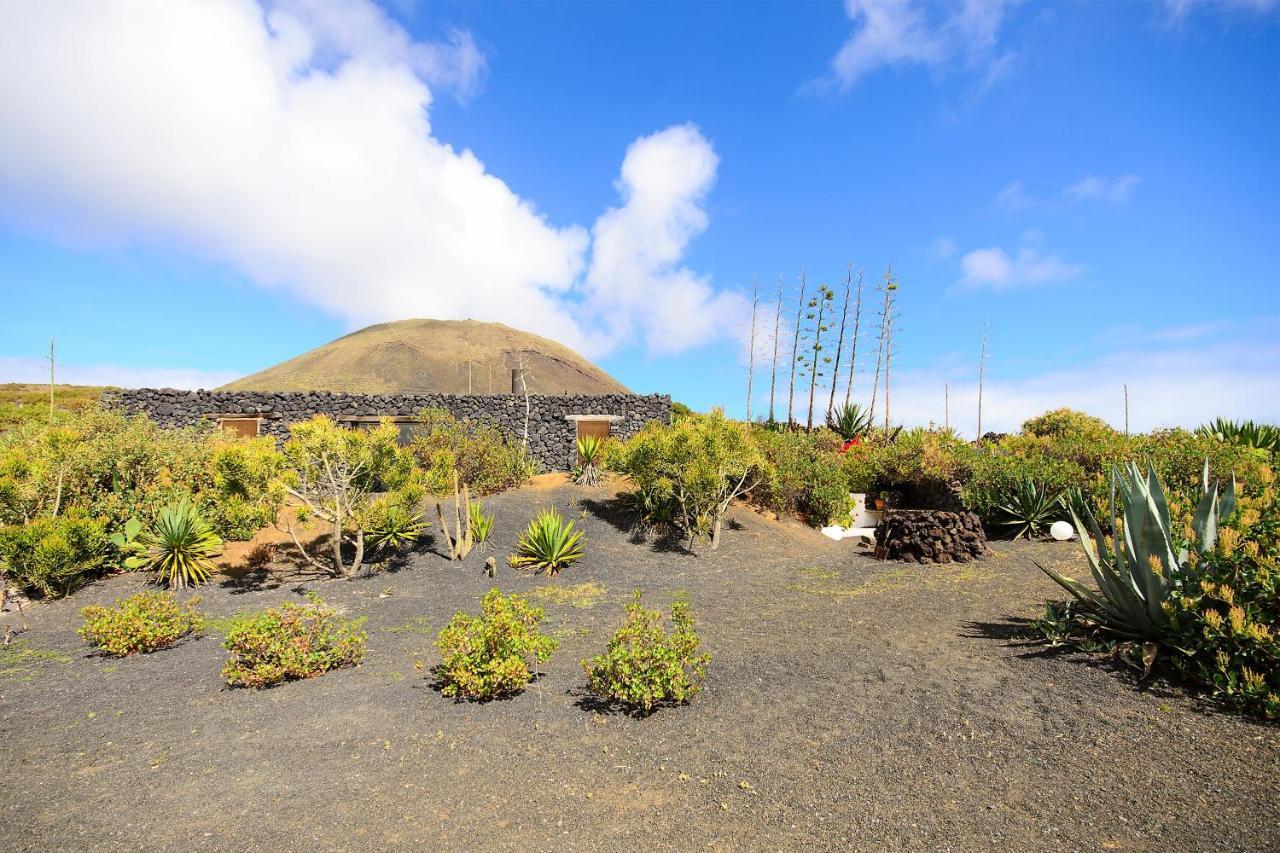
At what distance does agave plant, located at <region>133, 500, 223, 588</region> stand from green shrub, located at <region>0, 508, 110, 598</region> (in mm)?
607

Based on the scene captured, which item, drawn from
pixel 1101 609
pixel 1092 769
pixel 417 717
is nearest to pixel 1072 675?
pixel 1101 609

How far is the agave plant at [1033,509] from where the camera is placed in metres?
12.1

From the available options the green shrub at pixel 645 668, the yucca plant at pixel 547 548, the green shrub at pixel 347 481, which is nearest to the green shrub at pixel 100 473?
the green shrub at pixel 347 481

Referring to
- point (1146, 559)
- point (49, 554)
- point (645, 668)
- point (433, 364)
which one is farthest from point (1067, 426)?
point (433, 364)

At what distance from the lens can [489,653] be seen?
17.4ft

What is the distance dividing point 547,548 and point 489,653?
530 centimetres

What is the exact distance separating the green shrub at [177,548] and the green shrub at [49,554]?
1.89 ft

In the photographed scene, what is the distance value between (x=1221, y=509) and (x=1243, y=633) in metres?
1.83

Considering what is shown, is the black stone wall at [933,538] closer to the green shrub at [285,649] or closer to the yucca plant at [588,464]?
the yucca plant at [588,464]

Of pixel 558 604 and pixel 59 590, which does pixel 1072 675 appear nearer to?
pixel 558 604

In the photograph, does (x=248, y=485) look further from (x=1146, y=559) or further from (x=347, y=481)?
(x=1146, y=559)

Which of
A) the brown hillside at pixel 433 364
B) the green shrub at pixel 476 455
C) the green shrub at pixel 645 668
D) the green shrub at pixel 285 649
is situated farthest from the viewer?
the brown hillside at pixel 433 364

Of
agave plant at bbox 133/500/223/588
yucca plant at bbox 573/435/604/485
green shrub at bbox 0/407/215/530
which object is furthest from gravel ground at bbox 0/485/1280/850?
yucca plant at bbox 573/435/604/485

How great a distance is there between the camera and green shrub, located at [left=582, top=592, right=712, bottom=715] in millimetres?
4730
